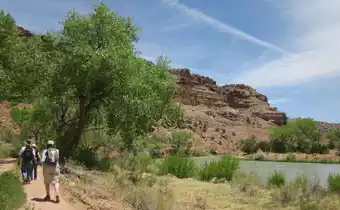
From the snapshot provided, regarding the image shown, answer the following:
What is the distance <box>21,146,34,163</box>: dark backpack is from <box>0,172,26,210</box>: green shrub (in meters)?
2.81

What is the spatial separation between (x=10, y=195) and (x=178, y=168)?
52.8 feet

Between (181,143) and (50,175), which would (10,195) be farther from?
(181,143)

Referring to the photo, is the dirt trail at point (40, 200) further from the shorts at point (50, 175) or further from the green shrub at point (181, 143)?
the green shrub at point (181, 143)

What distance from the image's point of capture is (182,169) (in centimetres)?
2506

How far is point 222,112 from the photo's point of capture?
142 metres

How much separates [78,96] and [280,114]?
148m

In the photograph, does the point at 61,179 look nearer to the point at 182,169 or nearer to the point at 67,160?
the point at 67,160

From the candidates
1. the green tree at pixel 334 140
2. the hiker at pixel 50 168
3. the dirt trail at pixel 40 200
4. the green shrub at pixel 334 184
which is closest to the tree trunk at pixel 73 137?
the dirt trail at pixel 40 200

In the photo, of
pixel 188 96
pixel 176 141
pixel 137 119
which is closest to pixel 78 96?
pixel 137 119

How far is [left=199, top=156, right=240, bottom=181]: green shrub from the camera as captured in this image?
80.1 ft

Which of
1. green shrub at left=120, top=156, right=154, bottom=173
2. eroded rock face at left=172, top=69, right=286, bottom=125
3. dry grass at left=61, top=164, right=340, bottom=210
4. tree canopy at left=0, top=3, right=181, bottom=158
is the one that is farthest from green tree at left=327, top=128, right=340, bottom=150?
dry grass at left=61, top=164, right=340, bottom=210

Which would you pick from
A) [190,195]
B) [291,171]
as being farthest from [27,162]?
[291,171]

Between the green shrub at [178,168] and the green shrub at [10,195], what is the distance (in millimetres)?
14404

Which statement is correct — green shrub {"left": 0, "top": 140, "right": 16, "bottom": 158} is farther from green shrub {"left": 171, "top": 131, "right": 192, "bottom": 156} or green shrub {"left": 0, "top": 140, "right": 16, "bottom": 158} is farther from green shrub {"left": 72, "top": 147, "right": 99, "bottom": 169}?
green shrub {"left": 171, "top": 131, "right": 192, "bottom": 156}
